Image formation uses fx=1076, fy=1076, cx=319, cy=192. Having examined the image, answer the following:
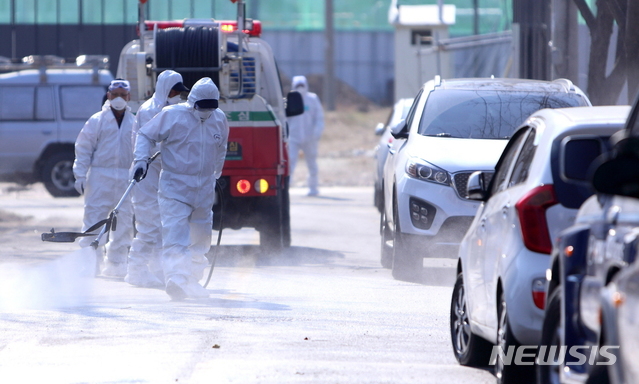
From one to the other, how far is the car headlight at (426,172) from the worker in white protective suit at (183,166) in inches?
67.8

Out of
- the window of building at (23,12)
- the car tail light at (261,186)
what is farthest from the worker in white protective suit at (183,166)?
the window of building at (23,12)

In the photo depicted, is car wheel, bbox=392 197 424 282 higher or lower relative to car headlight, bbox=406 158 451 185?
lower

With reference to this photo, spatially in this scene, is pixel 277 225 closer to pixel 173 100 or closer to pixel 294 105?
pixel 294 105

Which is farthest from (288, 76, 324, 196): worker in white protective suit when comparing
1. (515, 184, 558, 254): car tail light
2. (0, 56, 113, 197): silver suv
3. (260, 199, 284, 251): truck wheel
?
(515, 184, 558, 254): car tail light

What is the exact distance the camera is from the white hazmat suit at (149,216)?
9.63 meters

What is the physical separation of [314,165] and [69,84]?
15.7 ft

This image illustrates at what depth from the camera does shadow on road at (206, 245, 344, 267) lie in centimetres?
1135

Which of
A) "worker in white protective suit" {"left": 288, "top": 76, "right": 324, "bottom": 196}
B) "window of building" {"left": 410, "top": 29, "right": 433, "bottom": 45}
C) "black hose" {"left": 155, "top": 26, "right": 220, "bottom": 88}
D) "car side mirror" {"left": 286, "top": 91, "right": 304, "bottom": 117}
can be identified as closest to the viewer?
"black hose" {"left": 155, "top": 26, "right": 220, "bottom": 88}

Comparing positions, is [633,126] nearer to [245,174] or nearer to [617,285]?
[617,285]

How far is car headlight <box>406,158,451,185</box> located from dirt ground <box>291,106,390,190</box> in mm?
14147

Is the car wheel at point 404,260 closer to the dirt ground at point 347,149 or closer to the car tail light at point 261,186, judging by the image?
the car tail light at point 261,186

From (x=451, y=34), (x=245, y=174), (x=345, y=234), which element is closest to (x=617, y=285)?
(x=245, y=174)

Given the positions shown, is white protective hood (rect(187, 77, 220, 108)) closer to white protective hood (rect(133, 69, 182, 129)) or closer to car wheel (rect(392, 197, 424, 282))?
white protective hood (rect(133, 69, 182, 129))

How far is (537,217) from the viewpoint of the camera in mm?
4824
